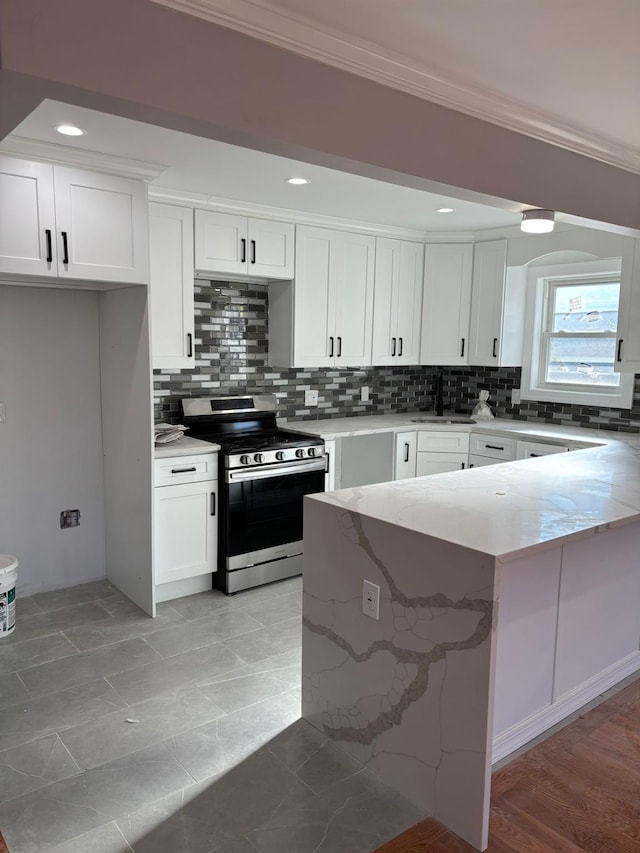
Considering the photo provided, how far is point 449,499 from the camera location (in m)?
2.56

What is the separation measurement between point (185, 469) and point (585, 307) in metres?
3.22

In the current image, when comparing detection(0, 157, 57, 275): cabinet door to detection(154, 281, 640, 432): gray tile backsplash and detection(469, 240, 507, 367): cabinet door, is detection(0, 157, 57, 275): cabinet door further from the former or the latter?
detection(469, 240, 507, 367): cabinet door

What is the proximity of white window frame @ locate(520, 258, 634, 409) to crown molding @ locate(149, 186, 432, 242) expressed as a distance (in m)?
0.96

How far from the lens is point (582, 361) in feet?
16.2

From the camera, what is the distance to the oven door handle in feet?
12.7

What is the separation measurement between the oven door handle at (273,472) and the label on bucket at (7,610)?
1295 millimetres

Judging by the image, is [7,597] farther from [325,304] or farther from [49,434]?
[325,304]

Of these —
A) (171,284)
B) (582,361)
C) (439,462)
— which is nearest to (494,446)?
(439,462)

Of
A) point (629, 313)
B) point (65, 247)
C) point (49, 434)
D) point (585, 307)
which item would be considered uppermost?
point (65, 247)

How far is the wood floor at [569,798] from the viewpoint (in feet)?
6.63

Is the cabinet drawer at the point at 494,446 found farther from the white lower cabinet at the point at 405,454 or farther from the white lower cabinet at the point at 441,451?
the white lower cabinet at the point at 405,454

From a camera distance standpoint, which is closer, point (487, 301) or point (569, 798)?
point (569, 798)

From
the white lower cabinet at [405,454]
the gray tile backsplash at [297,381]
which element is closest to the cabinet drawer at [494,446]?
the white lower cabinet at [405,454]

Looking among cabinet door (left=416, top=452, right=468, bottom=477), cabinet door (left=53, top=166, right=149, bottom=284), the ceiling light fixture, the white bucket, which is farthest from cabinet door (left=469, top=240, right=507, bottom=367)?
the white bucket
